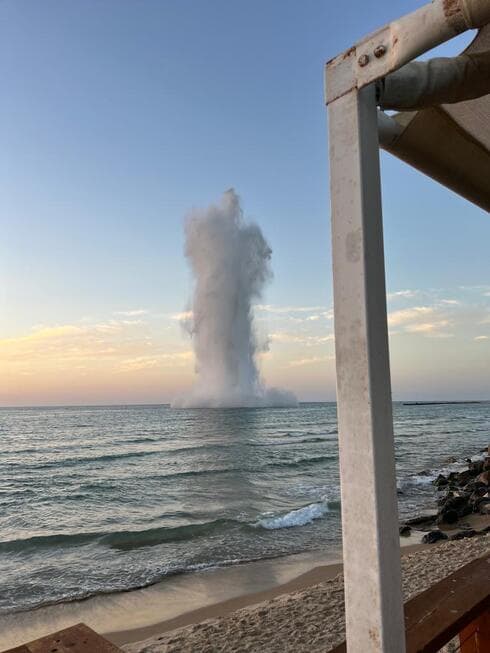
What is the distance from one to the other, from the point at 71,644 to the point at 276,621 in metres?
4.78

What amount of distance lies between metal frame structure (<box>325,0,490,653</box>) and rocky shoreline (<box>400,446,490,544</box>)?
994 centimetres

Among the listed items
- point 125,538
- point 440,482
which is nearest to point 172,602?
point 125,538

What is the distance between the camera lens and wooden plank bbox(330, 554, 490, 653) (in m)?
1.72

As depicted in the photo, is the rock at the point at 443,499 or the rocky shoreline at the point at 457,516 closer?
the rocky shoreline at the point at 457,516

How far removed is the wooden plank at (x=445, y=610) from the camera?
1.72 metres

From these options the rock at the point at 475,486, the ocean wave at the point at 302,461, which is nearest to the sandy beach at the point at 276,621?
the rock at the point at 475,486

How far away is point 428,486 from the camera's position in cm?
1670

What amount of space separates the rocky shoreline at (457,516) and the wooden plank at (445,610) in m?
8.65

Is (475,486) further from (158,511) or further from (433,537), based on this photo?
(158,511)

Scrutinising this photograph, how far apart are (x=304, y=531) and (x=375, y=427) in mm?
10549

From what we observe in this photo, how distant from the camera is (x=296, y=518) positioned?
11797 mm

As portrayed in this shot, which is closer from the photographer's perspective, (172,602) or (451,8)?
(451,8)

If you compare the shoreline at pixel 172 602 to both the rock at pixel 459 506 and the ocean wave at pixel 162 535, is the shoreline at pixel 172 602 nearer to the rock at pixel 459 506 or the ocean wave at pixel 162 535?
the ocean wave at pixel 162 535

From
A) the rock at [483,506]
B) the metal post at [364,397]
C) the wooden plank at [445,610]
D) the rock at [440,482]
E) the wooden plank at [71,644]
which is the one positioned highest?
the metal post at [364,397]
